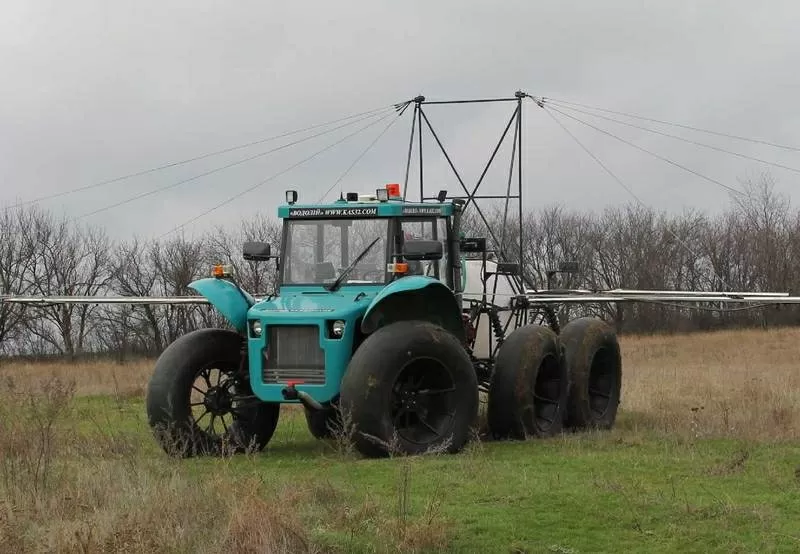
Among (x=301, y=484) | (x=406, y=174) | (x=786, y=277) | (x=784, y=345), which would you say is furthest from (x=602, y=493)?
(x=786, y=277)

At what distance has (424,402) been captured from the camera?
1138 centimetres

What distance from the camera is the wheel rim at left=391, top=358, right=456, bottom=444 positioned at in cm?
1114

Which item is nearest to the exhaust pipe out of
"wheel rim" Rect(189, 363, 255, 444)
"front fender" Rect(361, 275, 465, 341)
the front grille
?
the front grille

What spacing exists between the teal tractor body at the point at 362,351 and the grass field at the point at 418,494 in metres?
0.45

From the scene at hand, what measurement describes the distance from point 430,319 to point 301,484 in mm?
3515

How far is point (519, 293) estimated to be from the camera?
14.9m

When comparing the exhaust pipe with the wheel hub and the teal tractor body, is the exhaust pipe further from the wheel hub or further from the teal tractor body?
the wheel hub

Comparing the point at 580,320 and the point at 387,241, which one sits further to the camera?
the point at 580,320

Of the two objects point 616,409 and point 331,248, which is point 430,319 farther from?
point 616,409

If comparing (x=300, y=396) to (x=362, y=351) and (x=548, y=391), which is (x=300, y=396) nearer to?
(x=362, y=351)

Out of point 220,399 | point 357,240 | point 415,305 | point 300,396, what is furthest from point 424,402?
point 220,399

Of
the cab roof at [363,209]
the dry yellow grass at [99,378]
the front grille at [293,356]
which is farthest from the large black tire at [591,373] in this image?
the dry yellow grass at [99,378]

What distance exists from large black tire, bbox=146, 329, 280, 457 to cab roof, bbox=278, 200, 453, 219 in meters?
1.54

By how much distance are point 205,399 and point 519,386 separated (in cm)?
346
